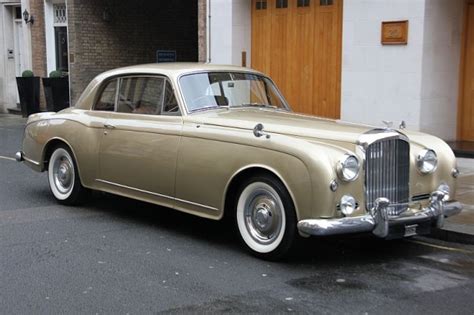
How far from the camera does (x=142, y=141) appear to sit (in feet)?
23.0

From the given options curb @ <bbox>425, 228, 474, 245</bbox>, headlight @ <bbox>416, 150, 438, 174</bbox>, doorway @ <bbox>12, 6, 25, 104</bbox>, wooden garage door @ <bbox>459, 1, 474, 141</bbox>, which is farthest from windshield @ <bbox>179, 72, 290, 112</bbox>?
doorway @ <bbox>12, 6, 25, 104</bbox>

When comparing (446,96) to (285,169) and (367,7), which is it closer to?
(367,7)

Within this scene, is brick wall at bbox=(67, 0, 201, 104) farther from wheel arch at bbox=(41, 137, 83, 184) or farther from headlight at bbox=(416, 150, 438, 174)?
headlight at bbox=(416, 150, 438, 174)

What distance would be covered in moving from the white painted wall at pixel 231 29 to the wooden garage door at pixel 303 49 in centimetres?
21

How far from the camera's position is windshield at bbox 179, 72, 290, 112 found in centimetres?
690

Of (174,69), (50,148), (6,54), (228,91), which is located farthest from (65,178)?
(6,54)

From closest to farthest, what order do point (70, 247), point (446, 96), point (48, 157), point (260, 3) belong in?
point (70, 247) < point (48, 157) < point (446, 96) < point (260, 3)

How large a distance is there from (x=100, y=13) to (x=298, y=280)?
45.8 ft

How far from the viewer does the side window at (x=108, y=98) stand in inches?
303

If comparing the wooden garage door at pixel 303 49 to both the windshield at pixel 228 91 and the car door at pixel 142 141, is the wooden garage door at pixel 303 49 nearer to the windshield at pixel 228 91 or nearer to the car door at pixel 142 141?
the windshield at pixel 228 91

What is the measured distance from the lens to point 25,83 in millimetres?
18500

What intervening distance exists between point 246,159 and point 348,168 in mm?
968

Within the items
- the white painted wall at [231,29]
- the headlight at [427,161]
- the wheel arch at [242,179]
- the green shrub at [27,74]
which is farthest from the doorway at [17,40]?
the headlight at [427,161]

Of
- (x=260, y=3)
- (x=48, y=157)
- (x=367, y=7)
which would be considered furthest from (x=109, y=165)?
(x=260, y=3)
